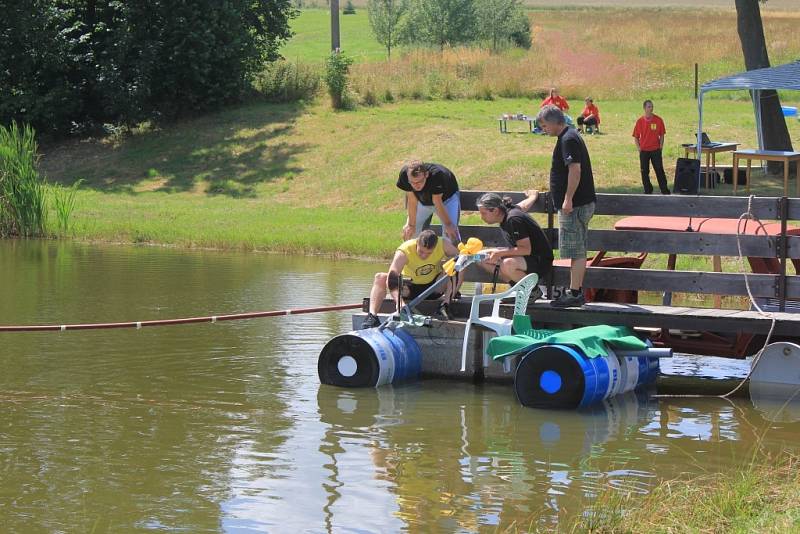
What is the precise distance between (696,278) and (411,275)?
260 cm

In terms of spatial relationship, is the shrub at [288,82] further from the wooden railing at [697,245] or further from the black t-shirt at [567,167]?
the black t-shirt at [567,167]

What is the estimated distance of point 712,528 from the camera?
7.14m

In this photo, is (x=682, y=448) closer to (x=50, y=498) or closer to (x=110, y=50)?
(x=50, y=498)

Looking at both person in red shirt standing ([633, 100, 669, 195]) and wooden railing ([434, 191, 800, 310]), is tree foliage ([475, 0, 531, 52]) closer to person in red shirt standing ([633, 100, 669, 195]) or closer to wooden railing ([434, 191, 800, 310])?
person in red shirt standing ([633, 100, 669, 195])

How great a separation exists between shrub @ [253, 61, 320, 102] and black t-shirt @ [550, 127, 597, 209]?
2783cm

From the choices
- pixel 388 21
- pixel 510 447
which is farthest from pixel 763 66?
pixel 388 21

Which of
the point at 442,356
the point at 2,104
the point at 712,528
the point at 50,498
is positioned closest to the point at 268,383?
the point at 442,356

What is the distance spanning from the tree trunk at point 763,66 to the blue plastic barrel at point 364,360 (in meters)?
16.4

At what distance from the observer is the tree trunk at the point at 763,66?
88.6 feet

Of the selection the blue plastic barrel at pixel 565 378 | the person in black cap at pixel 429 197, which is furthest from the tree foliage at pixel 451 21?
the blue plastic barrel at pixel 565 378

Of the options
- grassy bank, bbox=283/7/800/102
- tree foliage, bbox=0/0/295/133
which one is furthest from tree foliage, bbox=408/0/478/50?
tree foliage, bbox=0/0/295/133

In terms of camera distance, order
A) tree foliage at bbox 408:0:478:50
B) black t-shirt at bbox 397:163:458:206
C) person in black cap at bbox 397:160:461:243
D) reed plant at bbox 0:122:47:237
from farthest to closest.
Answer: tree foliage at bbox 408:0:478:50 < reed plant at bbox 0:122:47:237 < black t-shirt at bbox 397:163:458:206 < person in black cap at bbox 397:160:461:243

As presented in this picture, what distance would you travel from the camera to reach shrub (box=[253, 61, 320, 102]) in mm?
39781

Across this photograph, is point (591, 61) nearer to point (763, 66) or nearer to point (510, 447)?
point (763, 66)
